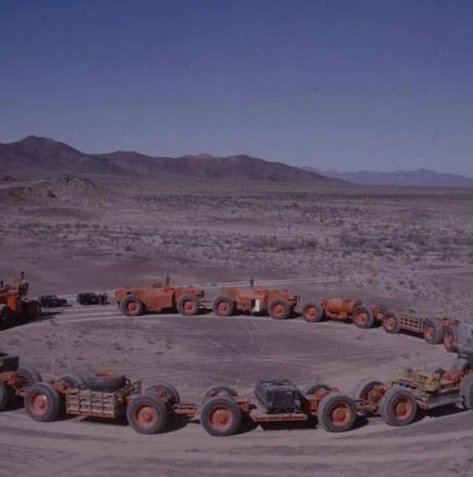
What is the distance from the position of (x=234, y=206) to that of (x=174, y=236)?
44.8 m

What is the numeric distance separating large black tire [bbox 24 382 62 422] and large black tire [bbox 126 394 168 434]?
5.70 ft

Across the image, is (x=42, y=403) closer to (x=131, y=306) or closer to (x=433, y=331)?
(x=131, y=306)

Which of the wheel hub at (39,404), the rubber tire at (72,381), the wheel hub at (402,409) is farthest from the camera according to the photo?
the rubber tire at (72,381)

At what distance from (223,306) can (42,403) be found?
13.7 metres

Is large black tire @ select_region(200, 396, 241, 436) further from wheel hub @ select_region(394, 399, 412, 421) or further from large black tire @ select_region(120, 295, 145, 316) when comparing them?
large black tire @ select_region(120, 295, 145, 316)

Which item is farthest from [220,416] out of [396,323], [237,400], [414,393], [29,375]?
[396,323]

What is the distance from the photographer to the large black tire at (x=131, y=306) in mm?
30391

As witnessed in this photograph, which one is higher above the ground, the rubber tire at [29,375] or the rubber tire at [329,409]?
the rubber tire at [29,375]

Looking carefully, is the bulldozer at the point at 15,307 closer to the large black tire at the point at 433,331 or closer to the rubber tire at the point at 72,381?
the rubber tire at the point at 72,381

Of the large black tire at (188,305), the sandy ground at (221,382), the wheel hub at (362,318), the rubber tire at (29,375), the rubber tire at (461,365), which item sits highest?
the large black tire at (188,305)

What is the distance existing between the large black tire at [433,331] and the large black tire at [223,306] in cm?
776

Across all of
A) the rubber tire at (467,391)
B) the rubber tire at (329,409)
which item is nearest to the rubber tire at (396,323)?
the rubber tire at (467,391)

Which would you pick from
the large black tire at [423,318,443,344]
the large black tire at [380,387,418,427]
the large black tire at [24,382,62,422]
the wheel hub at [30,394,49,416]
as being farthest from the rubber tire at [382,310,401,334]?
the wheel hub at [30,394,49,416]

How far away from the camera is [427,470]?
1506 centimetres
